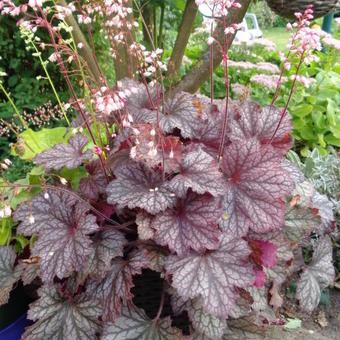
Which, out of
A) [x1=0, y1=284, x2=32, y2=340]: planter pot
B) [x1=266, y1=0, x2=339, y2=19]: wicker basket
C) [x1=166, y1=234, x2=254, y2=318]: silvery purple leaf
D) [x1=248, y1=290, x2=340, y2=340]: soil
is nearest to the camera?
[x1=166, y1=234, x2=254, y2=318]: silvery purple leaf

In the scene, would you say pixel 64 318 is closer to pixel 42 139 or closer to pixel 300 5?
pixel 42 139

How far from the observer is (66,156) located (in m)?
1.38

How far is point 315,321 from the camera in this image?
1979 mm

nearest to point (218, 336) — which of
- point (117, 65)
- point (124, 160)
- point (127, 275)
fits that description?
point (127, 275)

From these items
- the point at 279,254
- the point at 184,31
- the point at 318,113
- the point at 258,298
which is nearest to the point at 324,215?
the point at 279,254

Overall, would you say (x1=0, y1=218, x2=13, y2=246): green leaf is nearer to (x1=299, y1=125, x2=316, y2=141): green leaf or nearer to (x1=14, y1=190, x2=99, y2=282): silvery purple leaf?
(x1=14, y1=190, x2=99, y2=282): silvery purple leaf

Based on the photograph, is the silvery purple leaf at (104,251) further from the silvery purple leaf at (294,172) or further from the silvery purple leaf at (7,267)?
the silvery purple leaf at (294,172)

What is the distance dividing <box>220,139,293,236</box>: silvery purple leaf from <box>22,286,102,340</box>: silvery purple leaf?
0.48m

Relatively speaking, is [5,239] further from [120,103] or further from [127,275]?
[120,103]

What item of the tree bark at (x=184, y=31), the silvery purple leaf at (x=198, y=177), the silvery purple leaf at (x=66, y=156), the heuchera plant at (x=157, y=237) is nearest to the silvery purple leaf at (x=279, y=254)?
the heuchera plant at (x=157, y=237)

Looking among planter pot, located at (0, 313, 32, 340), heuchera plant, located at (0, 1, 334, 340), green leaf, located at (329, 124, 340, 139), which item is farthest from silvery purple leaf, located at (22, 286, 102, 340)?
green leaf, located at (329, 124, 340, 139)

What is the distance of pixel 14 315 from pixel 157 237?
2.30 feet

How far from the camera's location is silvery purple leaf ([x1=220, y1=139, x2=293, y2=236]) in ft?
4.04

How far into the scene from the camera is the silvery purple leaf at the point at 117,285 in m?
1.21
